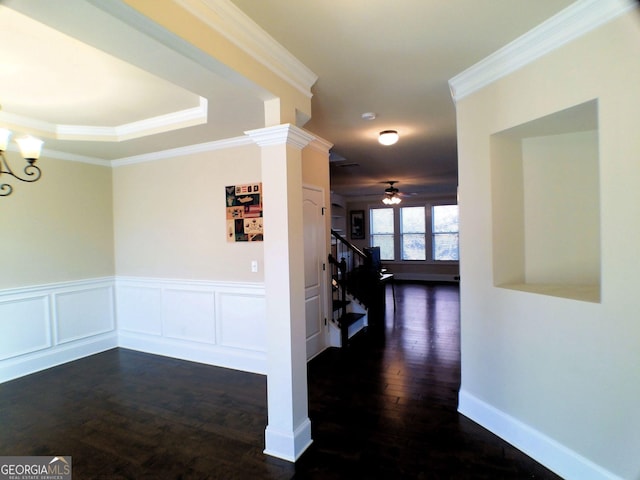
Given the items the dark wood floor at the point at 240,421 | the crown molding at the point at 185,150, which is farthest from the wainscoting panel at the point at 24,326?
the crown molding at the point at 185,150

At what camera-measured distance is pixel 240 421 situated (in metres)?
2.57

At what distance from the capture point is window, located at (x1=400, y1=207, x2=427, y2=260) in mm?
9930

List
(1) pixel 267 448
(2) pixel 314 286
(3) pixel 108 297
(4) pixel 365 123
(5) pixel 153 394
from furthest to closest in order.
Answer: (3) pixel 108 297
(2) pixel 314 286
(4) pixel 365 123
(5) pixel 153 394
(1) pixel 267 448

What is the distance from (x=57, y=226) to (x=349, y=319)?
3.94 meters

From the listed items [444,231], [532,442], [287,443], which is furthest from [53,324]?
[444,231]

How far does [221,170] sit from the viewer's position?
3703 millimetres

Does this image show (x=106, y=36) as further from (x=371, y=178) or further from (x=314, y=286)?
(x=371, y=178)

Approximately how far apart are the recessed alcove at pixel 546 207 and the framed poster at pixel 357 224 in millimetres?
8041

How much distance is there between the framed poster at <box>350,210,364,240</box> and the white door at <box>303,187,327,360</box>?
641 centimetres

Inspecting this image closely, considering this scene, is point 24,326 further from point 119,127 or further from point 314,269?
point 314,269

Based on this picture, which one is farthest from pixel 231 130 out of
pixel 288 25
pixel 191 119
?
pixel 288 25

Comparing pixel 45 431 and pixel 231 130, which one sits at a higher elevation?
pixel 231 130

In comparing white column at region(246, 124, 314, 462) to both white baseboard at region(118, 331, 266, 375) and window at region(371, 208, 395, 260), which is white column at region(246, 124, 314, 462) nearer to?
white baseboard at region(118, 331, 266, 375)

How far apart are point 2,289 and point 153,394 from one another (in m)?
2.11
